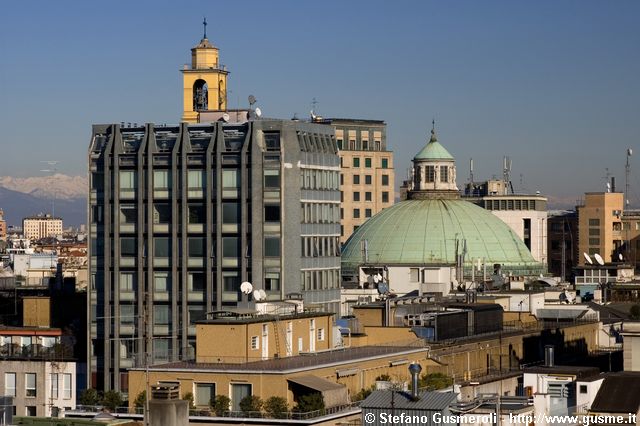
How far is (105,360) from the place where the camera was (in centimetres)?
11369

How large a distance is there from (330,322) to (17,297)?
3747cm

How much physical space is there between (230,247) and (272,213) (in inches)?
112

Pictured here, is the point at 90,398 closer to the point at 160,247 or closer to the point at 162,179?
the point at 160,247

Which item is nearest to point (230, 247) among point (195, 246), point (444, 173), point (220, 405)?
point (195, 246)

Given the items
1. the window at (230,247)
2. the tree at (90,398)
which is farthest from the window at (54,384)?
the window at (230,247)

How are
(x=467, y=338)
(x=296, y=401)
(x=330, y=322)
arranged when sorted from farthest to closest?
(x=467, y=338) → (x=330, y=322) → (x=296, y=401)

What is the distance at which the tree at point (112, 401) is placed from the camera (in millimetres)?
89688

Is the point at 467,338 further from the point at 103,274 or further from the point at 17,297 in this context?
the point at 17,297

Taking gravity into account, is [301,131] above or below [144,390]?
above

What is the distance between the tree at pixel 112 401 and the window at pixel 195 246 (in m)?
20.9

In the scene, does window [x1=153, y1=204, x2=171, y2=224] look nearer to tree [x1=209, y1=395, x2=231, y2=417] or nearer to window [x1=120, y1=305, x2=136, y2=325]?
window [x1=120, y1=305, x2=136, y2=325]

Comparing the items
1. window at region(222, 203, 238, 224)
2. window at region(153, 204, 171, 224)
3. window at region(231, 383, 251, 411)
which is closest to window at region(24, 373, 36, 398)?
window at region(153, 204, 171, 224)

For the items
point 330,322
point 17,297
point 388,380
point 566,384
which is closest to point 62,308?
point 17,297

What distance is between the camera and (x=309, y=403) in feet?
267
